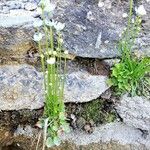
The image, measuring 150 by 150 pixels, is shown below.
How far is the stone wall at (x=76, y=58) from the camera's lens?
2805 millimetres

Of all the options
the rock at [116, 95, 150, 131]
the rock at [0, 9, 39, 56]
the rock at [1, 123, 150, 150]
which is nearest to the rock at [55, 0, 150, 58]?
the rock at [0, 9, 39, 56]

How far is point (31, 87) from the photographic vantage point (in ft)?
9.38

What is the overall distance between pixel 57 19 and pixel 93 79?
50cm

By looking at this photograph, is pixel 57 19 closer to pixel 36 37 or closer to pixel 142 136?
pixel 36 37

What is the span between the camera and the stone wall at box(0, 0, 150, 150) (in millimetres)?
2805

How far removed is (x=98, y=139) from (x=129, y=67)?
0.60 meters

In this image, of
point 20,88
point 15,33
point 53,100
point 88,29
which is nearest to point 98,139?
point 53,100

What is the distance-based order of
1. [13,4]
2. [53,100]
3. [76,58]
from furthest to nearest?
[76,58] < [13,4] < [53,100]

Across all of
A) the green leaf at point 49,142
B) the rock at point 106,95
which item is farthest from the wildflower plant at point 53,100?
the rock at point 106,95

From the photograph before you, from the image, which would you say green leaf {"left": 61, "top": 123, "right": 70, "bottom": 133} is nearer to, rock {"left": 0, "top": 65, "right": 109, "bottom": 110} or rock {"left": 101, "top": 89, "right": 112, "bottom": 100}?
rock {"left": 0, "top": 65, "right": 109, "bottom": 110}

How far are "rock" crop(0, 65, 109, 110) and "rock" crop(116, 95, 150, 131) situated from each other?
192 millimetres

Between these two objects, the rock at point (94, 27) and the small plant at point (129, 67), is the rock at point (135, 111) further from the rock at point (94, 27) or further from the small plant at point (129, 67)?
the rock at point (94, 27)

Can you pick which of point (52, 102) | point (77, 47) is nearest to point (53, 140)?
point (52, 102)

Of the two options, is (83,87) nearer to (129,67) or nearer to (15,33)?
(129,67)
